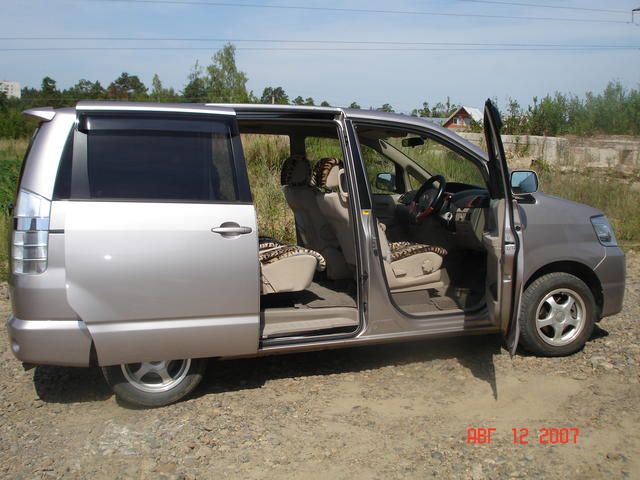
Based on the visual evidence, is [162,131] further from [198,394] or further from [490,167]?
[490,167]

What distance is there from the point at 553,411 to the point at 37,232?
341 centimetres

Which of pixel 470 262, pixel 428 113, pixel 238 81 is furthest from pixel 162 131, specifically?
pixel 238 81

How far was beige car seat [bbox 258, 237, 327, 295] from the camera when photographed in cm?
449

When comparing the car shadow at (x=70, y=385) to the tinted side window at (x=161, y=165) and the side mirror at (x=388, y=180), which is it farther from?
the side mirror at (x=388, y=180)

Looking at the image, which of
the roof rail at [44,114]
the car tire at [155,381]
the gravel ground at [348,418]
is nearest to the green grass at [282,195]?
the gravel ground at [348,418]

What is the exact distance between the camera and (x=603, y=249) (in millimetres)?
4938

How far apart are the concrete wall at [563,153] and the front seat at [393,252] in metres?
9.70

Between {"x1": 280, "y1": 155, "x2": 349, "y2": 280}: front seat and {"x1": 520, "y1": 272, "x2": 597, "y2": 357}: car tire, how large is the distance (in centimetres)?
155

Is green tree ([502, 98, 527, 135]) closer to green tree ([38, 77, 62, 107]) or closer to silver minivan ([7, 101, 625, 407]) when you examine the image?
silver minivan ([7, 101, 625, 407])

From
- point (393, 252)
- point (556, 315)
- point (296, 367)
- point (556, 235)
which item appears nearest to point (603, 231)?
point (556, 235)

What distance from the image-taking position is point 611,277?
4.96m

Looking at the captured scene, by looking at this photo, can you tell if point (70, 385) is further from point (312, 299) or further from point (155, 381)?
point (312, 299)

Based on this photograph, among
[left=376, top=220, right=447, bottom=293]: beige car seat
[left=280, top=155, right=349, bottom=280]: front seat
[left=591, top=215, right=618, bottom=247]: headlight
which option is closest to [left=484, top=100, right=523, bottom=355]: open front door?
[left=376, top=220, right=447, bottom=293]: beige car seat

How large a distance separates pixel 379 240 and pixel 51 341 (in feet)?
7.37
